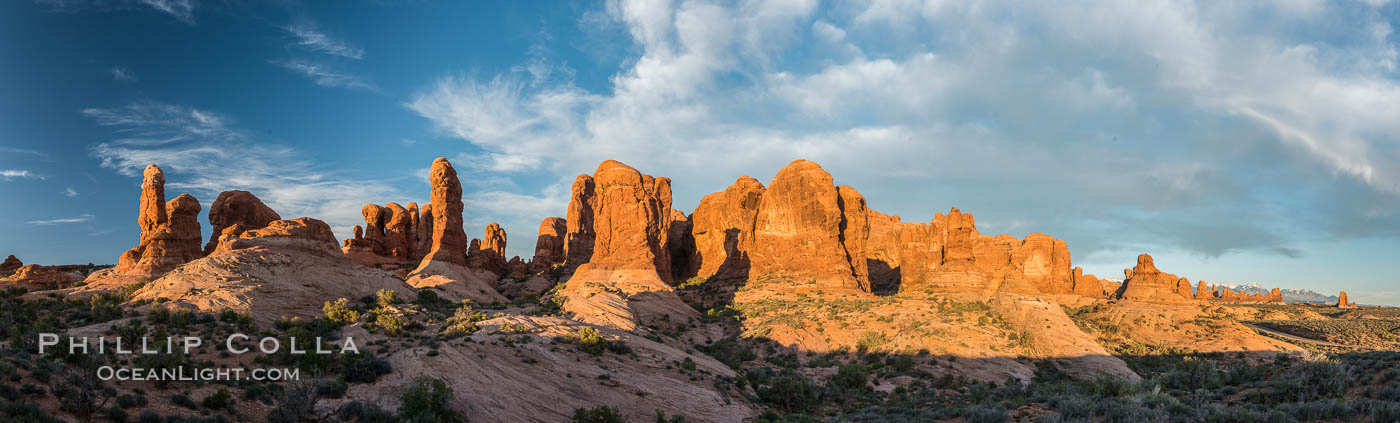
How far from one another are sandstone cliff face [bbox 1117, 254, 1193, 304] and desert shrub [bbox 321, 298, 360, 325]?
11444cm

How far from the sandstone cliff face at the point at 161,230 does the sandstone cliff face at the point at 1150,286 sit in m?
128

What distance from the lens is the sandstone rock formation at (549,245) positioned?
8362 centimetres

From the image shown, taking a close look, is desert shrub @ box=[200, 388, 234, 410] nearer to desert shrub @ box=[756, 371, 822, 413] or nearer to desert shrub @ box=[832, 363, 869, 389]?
desert shrub @ box=[756, 371, 822, 413]

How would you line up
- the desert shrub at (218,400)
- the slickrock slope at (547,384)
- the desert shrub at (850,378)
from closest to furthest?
the desert shrub at (218,400), the slickrock slope at (547,384), the desert shrub at (850,378)

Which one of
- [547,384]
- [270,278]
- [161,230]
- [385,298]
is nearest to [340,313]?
[270,278]

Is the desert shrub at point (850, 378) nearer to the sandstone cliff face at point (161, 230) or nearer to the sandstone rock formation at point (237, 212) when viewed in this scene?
the sandstone cliff face at point (161, 230)

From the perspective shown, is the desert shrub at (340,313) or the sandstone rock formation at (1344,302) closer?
the desert shrub at (340,313)

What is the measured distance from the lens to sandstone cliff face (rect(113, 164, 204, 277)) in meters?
41.4

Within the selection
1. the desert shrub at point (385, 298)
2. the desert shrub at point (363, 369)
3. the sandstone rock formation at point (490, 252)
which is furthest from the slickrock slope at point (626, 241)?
the desert shrub at point (363, 369)

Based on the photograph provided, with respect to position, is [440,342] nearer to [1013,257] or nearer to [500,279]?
[500,279]

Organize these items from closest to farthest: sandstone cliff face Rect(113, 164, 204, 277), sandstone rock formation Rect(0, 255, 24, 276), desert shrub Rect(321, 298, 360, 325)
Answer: desert shrub Rect(321, 298, 360, 325), sandstone cliff face Rect(113, 164, 204, 277), sandstone rock formation Rect(0, 255, 24, 276)

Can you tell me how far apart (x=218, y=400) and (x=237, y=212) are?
167 ft

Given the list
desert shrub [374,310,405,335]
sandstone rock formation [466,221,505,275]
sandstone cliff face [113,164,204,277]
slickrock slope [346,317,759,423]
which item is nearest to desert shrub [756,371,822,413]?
slickrock slope [346,317,759,423]

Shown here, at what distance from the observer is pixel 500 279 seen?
75812 mm
